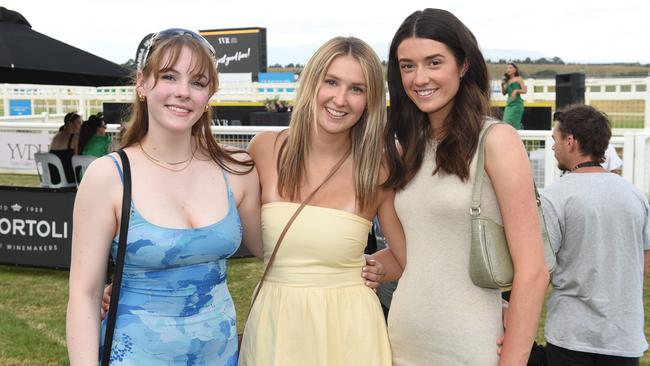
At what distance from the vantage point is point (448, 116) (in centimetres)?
Answer: 235

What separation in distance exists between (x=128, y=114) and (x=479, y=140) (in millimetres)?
1244

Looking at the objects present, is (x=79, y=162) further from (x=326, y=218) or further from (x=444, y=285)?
(x=444, y=285)

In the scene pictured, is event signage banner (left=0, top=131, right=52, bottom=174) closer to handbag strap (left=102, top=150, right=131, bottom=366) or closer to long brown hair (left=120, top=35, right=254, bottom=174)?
long brown hair (left=120, top=35, right=254, bottom=174)

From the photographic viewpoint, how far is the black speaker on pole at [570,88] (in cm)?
1312

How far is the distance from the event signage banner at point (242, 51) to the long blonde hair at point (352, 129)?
30.2 metres

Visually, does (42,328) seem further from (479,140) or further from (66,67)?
(479,140)

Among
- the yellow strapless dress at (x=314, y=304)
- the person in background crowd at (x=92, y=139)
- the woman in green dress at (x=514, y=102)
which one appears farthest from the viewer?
the woman in green dress at (x=514, y=102)

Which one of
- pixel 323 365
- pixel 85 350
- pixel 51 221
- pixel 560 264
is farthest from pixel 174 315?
pixel 51 221

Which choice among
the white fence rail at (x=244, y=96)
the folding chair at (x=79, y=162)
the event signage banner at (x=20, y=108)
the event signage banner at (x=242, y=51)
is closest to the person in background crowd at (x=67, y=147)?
the folding chair at (x=79, y=162)

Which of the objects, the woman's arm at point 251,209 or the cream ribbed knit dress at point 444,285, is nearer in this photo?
the cream ribbed knit dress at point 444,285

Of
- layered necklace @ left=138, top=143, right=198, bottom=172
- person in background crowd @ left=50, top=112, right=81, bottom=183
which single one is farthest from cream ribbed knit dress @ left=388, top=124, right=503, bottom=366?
person in background crowd @ left=50, top=112, right=81, bottom=183

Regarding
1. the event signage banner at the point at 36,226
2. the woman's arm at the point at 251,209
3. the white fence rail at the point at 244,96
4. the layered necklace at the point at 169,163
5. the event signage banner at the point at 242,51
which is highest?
the event signage banner at the point at 242,51

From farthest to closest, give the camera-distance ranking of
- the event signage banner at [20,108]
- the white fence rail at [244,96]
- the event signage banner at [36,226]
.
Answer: the event signage banner at [20,108], the white fence rail at [244,96], the event signage banner at [36,226]

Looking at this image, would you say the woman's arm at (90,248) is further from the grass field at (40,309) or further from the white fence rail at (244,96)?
the white fence rail at (244,96)
